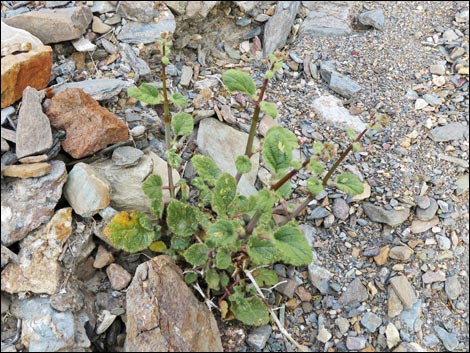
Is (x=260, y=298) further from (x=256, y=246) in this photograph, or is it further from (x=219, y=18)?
(x=219, y=18)

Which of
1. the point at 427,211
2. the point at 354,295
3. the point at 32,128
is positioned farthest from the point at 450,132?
the point at 32,128

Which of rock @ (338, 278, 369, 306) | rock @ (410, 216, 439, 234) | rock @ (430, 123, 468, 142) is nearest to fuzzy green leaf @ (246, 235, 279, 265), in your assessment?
rock @ (338, 278, 369, 306)

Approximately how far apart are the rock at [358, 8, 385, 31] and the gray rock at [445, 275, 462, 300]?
5.34ft

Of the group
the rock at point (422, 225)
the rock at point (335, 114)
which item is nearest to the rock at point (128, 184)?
the rock at point (335, 114)

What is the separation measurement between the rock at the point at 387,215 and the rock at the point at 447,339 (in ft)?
1.70

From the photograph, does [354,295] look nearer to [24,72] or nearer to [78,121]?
[78,121]

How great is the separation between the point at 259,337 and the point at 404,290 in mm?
705

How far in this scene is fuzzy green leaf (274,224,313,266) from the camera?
6.98ft

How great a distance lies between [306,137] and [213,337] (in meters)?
1.21

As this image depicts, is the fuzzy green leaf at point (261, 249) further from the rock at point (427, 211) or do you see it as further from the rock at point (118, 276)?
the rock at point (427, 211)

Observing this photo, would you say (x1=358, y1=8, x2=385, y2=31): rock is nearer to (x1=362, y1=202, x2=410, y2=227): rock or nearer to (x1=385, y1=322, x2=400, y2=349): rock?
(x1=362, y1=202, x2=410, y2=227): rock

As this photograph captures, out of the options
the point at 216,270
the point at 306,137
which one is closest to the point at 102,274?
the point at 216,270

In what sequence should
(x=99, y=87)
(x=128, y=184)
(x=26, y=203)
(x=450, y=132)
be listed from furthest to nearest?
1. (x=450, y=132)
2. (x=99, y=87)
3. (x=128, y=184)
4. (x=26, y=203)

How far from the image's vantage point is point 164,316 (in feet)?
7.57
